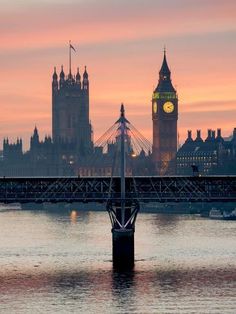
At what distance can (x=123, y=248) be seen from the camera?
11381 centimetres

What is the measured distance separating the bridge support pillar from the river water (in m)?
0.98

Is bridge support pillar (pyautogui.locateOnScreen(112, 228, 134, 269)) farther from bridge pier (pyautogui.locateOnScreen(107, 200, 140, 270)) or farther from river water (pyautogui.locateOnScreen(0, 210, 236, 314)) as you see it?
river water (pyautogui.locateOnScreen(0, 210, 236, 314))

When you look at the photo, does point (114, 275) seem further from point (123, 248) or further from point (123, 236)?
point (123, 236)

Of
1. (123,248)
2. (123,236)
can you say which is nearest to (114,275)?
(123,248)

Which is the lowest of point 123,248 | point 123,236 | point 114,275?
point 114,275

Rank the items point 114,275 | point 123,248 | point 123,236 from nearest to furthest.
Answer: point 114,275 < point 123,248 < point 123,236

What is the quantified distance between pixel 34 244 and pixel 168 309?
52.7 meters

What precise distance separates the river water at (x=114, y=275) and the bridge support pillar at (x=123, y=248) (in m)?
0.98

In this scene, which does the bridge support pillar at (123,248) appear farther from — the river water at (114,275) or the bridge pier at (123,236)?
the river water at (114,275)

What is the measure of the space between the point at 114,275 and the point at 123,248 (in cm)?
818

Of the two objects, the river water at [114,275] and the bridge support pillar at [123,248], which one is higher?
the bridge support pillar at [123,248]

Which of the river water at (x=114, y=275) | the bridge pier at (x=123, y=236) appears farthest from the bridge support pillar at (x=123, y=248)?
the river water at (x=114, y=275)

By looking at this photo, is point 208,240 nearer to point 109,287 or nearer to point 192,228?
point 192,228

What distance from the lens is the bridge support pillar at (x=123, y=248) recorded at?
373 feet
